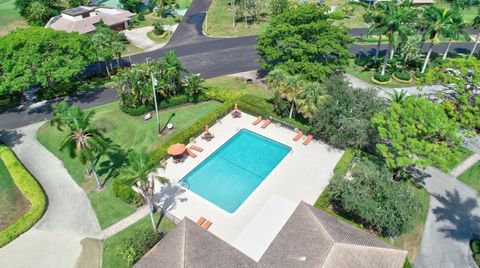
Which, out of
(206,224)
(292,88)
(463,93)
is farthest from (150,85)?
(463,93)

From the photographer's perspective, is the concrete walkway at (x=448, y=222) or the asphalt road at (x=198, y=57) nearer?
the concrete walkway at (x=448, y=222)

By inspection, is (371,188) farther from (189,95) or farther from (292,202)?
(189,95)

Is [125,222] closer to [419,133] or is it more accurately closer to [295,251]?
[295,251]

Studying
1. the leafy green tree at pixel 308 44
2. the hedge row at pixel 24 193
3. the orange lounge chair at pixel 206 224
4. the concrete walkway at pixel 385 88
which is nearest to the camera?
the hedge row at pixel 24 193

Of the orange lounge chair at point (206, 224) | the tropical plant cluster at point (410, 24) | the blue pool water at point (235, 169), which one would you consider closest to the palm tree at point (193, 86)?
the blue pool water at point (235, 169)

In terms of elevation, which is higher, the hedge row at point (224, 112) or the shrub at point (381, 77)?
the shrub at point (381, 77)

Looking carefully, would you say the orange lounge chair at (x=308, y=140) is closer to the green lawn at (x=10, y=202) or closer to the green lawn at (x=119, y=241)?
the green lawn at (x=119, y=241)

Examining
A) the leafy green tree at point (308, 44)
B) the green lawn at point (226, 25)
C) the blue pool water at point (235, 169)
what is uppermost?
the leafy green tree at point (308, 44)

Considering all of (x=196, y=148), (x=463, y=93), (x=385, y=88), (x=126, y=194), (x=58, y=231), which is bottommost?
(x=58, y=231)
